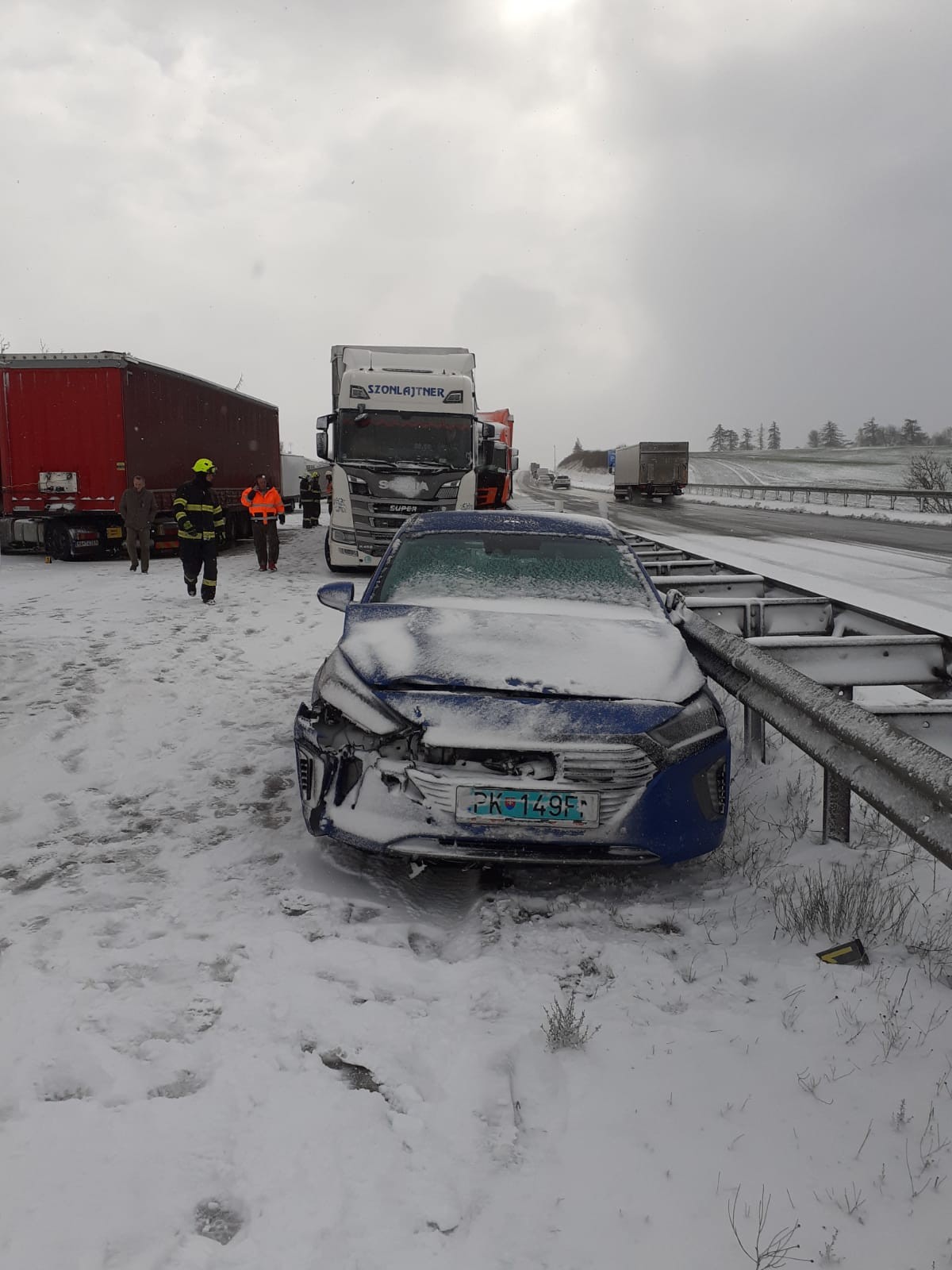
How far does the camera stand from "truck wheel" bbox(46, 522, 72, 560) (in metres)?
17.0

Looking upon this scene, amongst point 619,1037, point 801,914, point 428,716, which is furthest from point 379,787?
point 801,914

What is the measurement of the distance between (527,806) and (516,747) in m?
0.23

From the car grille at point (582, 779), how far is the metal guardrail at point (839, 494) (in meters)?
34.6

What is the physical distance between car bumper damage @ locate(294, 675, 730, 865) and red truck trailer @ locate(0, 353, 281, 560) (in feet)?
45.5

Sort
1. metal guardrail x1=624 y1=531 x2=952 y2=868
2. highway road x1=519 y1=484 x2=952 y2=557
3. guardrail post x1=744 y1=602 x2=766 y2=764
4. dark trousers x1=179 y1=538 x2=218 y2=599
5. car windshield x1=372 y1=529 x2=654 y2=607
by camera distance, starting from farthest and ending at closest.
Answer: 1. highway road x1=519 y1=484 x2=952 y2=557
2. dark trousers x1=179 y1=538 x2=218 y2=599
3. guardrail post x1=744 y1=602 x2=766 y2=764
4. car windshield x1=372 y1=529 x2=654 y2=607
5. metal guardrail x1=624 y1=531 x2=952 y2=868

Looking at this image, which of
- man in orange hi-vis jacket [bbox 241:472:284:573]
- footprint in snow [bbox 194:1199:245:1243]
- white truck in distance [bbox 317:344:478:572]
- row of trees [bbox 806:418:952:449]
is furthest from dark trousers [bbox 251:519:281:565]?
row of trees [bbox 806:418:952:449]

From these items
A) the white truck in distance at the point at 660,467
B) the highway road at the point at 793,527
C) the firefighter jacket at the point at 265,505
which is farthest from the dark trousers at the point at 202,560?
the white truck in distance at the point at 660,467

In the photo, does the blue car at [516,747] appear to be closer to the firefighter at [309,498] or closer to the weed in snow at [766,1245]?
the weed in snow at [766,1245]

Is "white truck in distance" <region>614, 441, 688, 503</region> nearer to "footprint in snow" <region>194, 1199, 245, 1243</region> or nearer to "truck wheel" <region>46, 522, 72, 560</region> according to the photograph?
"truck wheel" <region>46, 522, 72, 560</region>

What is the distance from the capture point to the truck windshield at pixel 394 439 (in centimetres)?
1490

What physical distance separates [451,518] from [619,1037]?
3.78 metres

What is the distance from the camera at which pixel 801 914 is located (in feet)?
11.2

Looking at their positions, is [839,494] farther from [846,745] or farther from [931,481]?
[846,745]

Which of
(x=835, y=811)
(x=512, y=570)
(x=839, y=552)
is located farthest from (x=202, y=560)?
(x=839, y=552)
